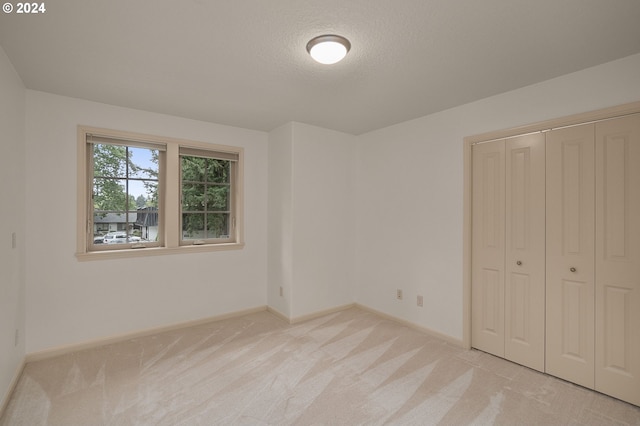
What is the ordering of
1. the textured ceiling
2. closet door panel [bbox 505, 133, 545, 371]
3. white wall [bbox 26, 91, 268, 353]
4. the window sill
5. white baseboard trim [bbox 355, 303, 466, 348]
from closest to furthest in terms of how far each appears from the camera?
the textured ceiling → closet door panel [bbox 505, 133, 545, 371] → white wall [bbox 26, 91, 268, 353] → the window sill → white baseboard trim [bbox 355, 303, 466, 348]

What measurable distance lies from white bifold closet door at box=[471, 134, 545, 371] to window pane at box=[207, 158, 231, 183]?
297cm

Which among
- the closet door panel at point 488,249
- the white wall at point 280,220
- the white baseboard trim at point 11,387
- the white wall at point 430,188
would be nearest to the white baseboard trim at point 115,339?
the white baseboard trim at point 11,387

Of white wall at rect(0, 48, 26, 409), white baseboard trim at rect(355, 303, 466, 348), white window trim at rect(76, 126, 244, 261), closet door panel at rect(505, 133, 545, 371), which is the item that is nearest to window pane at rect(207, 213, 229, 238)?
white window trim at rect(76, 126, 244, 261)

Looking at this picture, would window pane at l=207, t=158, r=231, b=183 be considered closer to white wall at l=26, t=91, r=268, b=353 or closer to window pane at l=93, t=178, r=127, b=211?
white wall at l=26, t=91, r=268, b=353

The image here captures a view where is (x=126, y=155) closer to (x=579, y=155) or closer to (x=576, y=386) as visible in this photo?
(x=579, y=155)

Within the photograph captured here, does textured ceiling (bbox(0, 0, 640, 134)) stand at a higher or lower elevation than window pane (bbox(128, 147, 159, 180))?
higher

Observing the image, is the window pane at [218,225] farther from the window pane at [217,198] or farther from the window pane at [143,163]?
the window pane at [143,163]

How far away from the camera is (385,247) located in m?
3.94

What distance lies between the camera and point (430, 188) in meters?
3.41

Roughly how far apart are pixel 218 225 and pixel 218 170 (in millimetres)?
721

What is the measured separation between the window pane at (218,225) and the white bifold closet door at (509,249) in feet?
9.79

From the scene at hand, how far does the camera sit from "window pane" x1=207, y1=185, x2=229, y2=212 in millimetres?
3887

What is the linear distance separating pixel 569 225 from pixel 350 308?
8.89ft

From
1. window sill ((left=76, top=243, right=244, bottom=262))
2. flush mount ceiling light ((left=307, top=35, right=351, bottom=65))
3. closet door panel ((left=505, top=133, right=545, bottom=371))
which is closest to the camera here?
flush mount ceiling light ((left=307, top=35, right=351, bottom=65))
